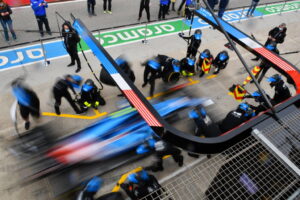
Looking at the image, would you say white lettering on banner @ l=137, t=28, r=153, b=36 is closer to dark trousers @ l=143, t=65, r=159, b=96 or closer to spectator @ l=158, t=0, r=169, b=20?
spectator @ l=158, t=0, r=169, b=20

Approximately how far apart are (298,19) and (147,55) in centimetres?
1145

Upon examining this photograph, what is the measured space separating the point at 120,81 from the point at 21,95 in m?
3.15

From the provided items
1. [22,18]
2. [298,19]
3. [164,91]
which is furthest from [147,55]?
[298,19]

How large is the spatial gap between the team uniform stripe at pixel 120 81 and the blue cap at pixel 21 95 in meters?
2.91

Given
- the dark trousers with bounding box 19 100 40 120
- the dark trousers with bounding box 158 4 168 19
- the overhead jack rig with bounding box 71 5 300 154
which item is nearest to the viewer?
the overhead jack rig with bounding box 71 5 300 154

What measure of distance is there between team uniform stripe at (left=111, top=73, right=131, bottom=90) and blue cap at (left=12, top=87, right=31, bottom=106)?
291cm

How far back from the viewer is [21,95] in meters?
5.75

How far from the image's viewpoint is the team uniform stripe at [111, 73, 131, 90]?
4004mm

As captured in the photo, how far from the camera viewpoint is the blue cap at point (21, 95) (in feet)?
18.7

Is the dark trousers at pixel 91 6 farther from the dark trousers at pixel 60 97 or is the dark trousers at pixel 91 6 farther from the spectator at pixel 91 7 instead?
the dark trousers at pixel 60 97

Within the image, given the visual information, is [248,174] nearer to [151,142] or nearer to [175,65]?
[151,142]

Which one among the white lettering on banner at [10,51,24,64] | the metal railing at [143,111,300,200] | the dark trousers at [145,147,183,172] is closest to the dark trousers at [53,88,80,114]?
the dark trousers at [145,147,183,172]

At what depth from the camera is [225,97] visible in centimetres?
837

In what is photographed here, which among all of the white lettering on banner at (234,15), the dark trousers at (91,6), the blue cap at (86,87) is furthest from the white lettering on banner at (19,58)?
the white lettering on banner at (234,15)
